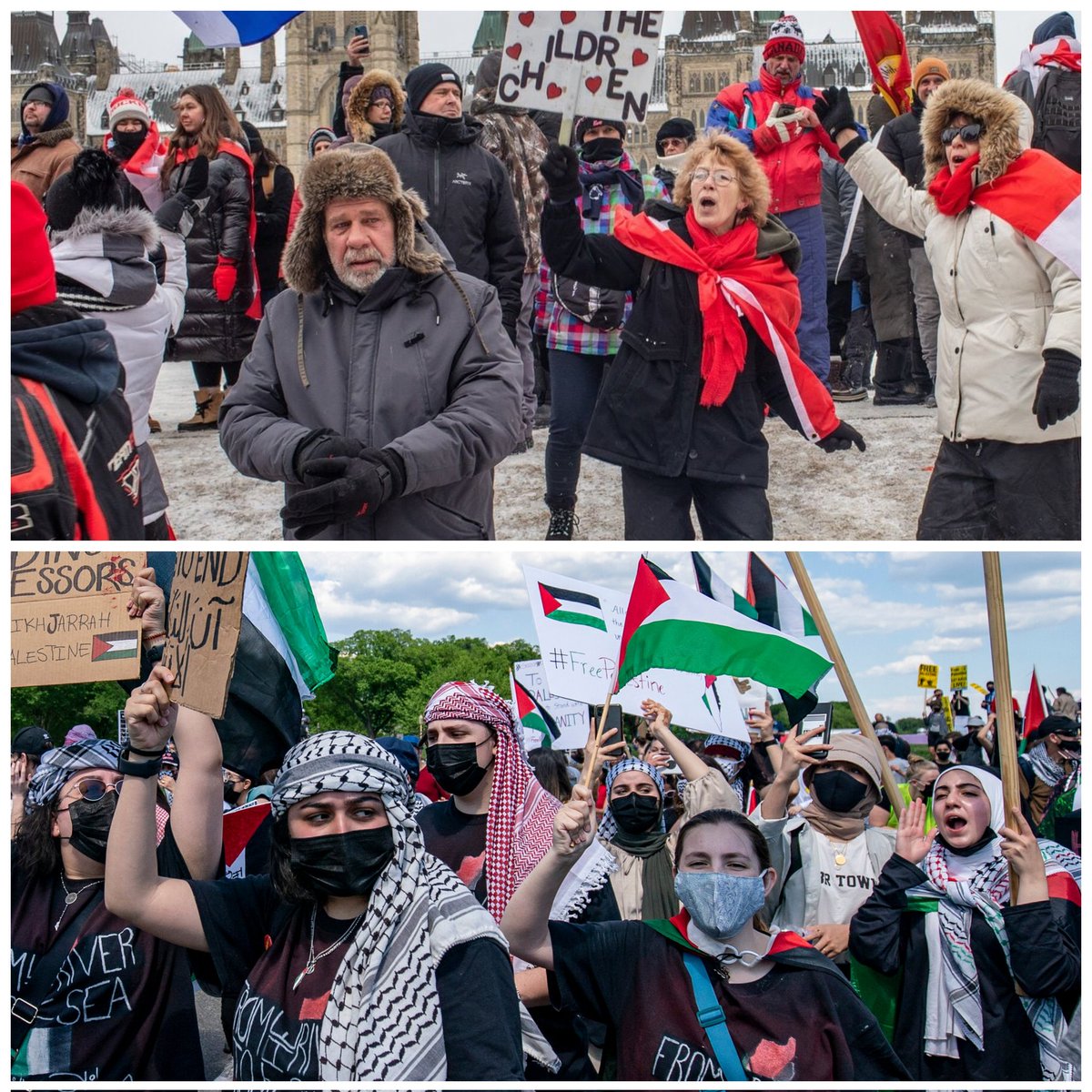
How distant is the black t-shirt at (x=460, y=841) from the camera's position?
12.6 ft

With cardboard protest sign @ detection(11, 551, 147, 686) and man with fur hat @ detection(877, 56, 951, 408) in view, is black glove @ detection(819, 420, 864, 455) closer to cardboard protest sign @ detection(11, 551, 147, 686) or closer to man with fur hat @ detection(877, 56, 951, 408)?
man with fur hat @ detection(877, 56, 951, 408)

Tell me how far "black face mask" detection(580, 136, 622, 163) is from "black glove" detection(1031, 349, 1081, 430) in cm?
229

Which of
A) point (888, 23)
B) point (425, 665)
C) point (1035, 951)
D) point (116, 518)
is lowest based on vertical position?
point (425, 665)

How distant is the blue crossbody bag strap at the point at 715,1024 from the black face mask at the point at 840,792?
145 cm

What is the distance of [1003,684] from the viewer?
11.7ft

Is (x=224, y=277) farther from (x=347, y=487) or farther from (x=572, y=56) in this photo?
(x=347, y=487)

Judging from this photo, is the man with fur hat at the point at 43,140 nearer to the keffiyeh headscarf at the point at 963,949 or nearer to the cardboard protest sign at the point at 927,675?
the keffiyeh headscarf at the point at 963,949

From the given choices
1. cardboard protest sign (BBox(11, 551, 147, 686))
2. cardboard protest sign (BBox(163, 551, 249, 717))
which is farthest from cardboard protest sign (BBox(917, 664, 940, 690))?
cardboard protest sign (BBox(163, 551, 249, 717))

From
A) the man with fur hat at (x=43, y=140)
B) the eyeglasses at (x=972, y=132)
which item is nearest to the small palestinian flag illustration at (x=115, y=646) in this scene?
the eyeglasses at (x=972, y=132)

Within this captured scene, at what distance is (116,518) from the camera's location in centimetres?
345

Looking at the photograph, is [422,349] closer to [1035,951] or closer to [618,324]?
[618,324]

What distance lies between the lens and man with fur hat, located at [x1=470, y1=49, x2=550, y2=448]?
→ 21.9 feet

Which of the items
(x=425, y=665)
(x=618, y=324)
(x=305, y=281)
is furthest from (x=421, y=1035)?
(x=425, y=665)

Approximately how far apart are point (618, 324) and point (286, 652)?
2623 mm
